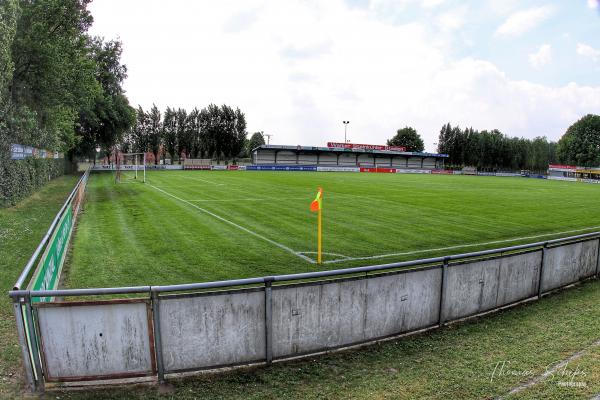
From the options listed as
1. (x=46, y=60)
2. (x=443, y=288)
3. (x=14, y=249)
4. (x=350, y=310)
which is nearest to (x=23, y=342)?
(x=350, y=310)

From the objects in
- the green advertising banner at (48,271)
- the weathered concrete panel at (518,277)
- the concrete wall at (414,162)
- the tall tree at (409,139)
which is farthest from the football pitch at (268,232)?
the tall tree at (409,139)

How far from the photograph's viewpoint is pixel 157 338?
5.00 meters

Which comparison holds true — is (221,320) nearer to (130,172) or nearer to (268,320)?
(268,320)

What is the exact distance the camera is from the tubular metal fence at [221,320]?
4.77m

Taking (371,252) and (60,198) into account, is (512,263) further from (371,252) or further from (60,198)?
(60,198)

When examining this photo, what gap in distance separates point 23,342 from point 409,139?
14142 centimetres

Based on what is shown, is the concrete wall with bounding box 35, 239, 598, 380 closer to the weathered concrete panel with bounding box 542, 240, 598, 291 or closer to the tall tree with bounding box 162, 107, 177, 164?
the weathered concrete panel with bounding box 542, 240, 598, 291

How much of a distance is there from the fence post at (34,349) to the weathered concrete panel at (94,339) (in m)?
0.08

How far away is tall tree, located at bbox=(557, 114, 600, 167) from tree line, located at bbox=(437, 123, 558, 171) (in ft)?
51.6

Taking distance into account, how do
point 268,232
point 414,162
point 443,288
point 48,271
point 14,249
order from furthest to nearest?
point 414,162 → point 268,232 → point 14,249 → point 48,271 → point 443,288

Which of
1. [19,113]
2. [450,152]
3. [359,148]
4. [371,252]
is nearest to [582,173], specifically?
[450,152]

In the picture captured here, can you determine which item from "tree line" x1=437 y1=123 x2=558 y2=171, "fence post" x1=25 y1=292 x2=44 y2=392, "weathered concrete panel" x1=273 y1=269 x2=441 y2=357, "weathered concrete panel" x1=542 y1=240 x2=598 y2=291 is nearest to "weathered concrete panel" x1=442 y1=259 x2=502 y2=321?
"weathered concrete panel" x1=273 y1=269 x2=441 y2=357

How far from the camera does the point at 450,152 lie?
415ft

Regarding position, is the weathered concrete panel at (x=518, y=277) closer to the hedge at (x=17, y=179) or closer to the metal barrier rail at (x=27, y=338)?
the metal barrier rail at (x=27, y=338)
